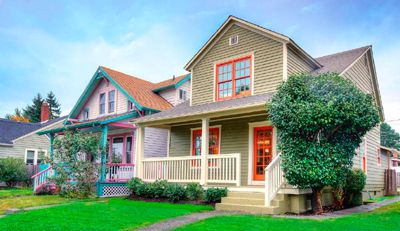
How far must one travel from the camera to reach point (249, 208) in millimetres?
10516

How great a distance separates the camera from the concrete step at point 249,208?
10133mm

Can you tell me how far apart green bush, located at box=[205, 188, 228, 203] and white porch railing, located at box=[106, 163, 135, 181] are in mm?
6058

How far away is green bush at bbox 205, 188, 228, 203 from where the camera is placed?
1202cm

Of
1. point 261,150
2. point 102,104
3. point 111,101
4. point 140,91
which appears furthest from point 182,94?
point 261,150

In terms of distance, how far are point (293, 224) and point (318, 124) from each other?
3.00m

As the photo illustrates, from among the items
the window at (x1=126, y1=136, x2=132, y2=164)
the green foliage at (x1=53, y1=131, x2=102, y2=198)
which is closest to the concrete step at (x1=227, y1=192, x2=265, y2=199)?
the green foliage at (x1=53, y1=131, x2=102, y2=198)

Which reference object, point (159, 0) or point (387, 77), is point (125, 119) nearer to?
point (159, 0)

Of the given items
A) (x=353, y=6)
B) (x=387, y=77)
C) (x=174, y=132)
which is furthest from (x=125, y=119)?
(x=387, y=77)

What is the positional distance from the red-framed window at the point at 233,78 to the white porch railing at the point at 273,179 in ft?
14.0

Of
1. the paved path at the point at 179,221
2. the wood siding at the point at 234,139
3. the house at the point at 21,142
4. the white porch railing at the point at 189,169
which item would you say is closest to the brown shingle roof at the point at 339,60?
the wood siding at the point at 234,139

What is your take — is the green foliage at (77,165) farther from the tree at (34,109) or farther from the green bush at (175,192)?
the tree at (34,109)

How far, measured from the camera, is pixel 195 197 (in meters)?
12.7

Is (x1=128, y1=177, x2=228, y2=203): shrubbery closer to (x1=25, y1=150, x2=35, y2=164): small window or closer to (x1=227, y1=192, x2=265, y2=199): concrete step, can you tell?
(x1=227, y1=192, x2=265, y2=199): concrete step

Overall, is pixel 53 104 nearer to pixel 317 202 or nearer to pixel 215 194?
pixel 215 194
